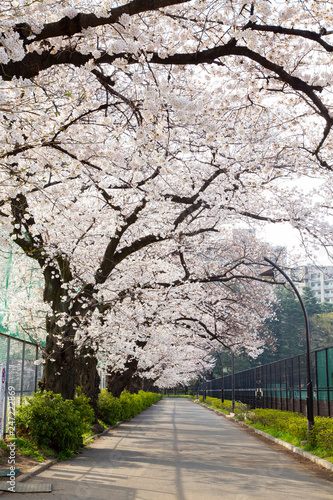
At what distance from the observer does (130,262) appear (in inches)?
693

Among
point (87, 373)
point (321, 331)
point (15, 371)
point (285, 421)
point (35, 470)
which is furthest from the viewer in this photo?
point (321, 331)

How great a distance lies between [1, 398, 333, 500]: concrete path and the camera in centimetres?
767

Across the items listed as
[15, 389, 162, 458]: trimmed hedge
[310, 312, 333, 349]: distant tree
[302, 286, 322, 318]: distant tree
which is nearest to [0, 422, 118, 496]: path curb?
[15, 389, 162, 458]: trimmed hedge

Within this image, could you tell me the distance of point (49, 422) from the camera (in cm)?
1122

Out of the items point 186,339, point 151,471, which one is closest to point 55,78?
point 151,471

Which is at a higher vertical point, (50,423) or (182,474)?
(50,423)

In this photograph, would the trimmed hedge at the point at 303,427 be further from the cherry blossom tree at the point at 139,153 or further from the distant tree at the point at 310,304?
the distant tree at the point at 310,304

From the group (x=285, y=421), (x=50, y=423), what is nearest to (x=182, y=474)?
(x=50, y=423)

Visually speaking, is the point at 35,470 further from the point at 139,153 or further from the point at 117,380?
the point at 117,380

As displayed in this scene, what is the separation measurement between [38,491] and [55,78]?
7.05m

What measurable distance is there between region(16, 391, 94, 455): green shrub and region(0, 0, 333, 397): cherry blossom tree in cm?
116

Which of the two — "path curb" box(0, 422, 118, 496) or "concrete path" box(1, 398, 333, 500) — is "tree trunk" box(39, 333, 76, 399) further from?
"path curb" box(0, 422, 118, 496)

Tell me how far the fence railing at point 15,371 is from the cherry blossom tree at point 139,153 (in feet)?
3.07

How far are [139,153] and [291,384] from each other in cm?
1438
